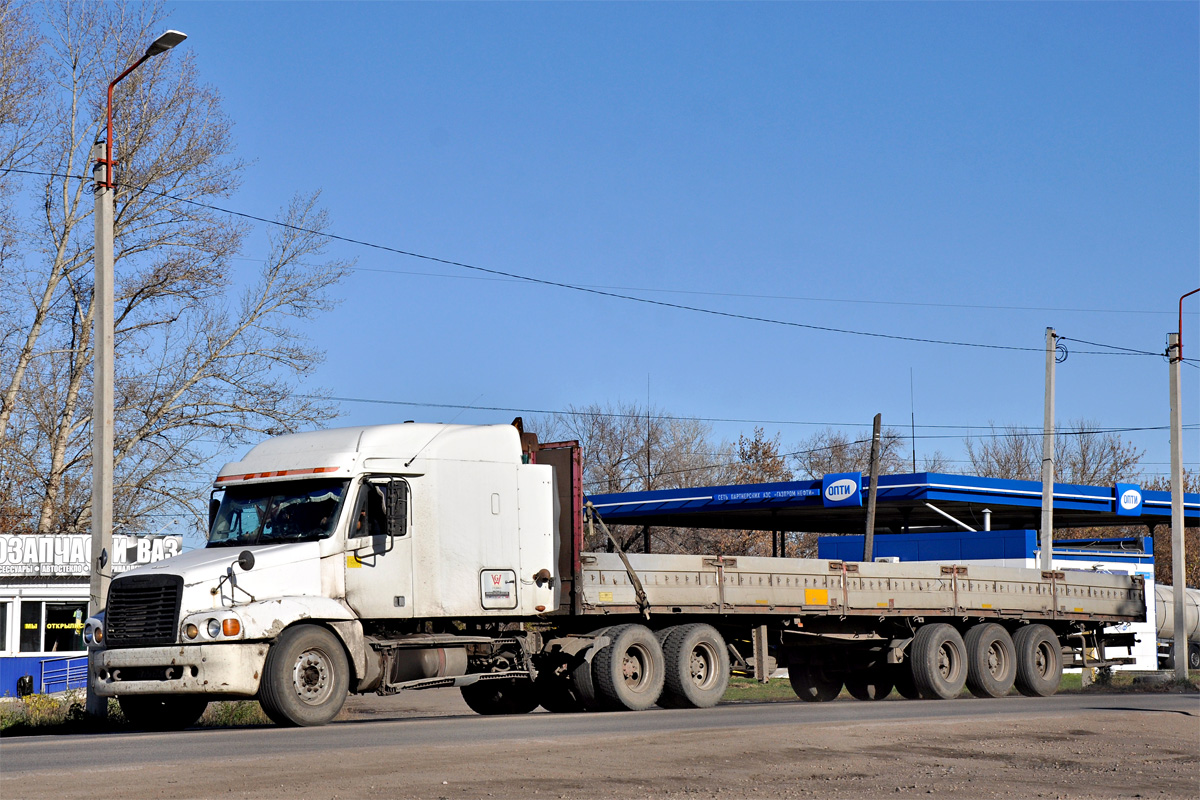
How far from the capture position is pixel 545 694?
18828mm

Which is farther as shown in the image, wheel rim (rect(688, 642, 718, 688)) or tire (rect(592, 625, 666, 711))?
wheel rim (rect(688, 642, 718, 688))

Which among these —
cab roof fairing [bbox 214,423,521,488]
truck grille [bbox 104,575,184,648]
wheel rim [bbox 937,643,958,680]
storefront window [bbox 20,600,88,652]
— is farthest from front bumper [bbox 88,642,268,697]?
storefront window [bbox 20,600,88,652]

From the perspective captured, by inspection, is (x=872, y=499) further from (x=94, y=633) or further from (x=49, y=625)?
(x=94, y=633)

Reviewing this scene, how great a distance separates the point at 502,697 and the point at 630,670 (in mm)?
2126

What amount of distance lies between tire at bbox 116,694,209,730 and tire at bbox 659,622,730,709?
5.72 m

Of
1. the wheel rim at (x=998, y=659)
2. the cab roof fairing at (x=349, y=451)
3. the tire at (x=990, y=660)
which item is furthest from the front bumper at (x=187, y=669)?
the wheel rim at (x=998, y=659)

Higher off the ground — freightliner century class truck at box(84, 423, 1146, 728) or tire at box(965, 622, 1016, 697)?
freightliner century class truck at box(84, 423, 1146, 728)

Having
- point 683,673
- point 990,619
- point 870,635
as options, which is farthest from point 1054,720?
point 990,619

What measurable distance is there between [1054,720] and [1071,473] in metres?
72.6

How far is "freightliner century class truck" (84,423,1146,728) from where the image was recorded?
14.6 metres

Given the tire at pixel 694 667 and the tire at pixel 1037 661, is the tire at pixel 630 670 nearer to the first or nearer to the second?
the tire at pixel 694 667

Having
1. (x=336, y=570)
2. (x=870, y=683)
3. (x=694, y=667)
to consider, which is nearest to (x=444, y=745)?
(x=336, y=570)

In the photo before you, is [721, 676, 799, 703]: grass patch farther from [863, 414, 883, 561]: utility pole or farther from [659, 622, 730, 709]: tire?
[659, 622, 730, 709]: tire

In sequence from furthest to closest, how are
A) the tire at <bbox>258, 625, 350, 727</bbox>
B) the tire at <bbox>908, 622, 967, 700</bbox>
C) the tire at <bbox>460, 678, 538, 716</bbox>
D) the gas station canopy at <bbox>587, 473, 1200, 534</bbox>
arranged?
the gas station canopy at <bbox>587, 473, 1200, 534</bbox>, the tire at <bbox>908, 622, 967, 700</bbox>, the tire at <bbox>460, 678, 538, 716</bbox>, the tire at <bbox>258, 625, 350, 727</bbox>
